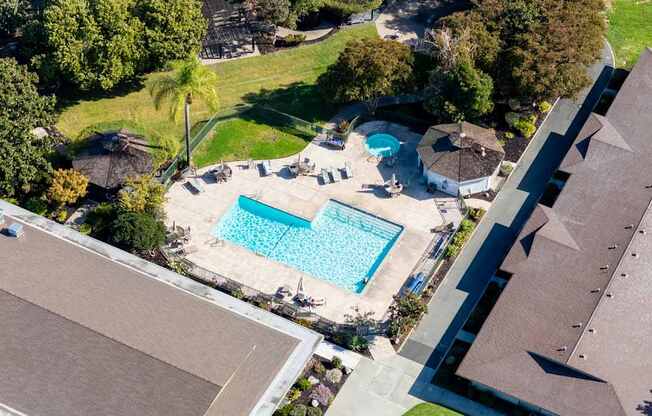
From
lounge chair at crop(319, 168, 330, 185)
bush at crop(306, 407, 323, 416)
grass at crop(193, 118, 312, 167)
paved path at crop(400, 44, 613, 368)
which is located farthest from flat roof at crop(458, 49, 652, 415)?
grass at crop(193, 118, 312, 167)

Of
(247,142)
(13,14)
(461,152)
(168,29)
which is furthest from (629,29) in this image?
(13,14)

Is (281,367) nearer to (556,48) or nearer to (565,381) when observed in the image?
(565,381)

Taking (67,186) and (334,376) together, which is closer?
(334,376)

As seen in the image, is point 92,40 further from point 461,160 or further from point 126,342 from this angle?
point 461,160

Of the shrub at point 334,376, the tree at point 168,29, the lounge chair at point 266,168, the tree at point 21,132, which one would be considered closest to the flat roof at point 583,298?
the shrub at point 334,376

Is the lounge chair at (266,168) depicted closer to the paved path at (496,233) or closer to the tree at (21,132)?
the tree at (21,132)

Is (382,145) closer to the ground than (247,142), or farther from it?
closer to the ground

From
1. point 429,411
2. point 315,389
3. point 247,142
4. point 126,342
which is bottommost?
point 429,411

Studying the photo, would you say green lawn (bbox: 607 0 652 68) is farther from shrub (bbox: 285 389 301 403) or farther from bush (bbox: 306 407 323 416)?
bush (bbox: 306 407 323 416)
